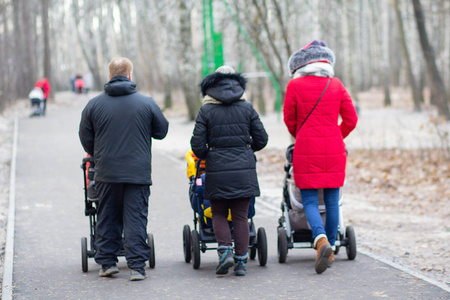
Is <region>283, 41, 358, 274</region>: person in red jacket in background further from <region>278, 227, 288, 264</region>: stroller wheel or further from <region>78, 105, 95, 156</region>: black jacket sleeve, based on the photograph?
<region>78, 105, 95, 156</region>: black jacket sleeve

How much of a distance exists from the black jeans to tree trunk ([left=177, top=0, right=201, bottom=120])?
2047 cm

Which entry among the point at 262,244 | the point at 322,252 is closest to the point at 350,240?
the point at 322,252

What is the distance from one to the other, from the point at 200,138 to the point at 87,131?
998 millimetres

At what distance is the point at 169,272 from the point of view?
21.4 feet

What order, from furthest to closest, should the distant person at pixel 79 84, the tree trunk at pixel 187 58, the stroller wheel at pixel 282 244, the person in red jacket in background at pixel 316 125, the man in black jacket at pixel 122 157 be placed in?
the distant person at pixel 79 84 → the tree trunk at pixel 187 58 → the stroller wheel at pixel 282 244 → the person in red jacket in background at pixel 316 125 → the man in black jacket at pixel 122 157

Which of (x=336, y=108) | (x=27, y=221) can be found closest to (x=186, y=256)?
(x=336, y=108)

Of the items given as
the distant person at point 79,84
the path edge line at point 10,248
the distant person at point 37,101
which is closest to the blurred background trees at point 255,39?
the distant person at point 79,84

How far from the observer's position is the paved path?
18.7 feet

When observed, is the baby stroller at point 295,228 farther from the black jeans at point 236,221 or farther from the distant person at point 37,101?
the distant person at point 37,101

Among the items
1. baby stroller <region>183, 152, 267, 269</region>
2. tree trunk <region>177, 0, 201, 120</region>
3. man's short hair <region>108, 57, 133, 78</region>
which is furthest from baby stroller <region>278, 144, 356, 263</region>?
tree trunk <region>177, 0, 201, 120</region>

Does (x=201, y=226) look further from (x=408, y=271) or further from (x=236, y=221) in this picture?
(x=408, y=271)

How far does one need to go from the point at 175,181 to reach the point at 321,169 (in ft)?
23.0

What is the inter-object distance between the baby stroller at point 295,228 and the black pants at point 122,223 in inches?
52.9

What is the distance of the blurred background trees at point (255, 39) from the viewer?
2165 cm
